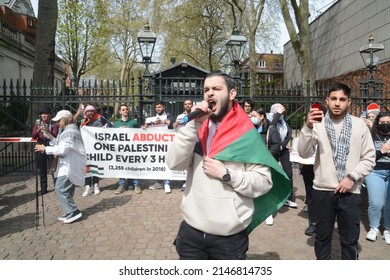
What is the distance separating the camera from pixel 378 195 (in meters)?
4.77

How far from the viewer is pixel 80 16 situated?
29.3 m

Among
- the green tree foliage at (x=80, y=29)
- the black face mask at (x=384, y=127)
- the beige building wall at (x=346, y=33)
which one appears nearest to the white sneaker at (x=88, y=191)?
the black face mask at (x=384, y=127)

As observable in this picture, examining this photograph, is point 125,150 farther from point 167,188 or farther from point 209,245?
point 209,245

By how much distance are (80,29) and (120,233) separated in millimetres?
28862

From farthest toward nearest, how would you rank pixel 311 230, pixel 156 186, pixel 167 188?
pixel 156 186, pixel 167 188, pixel 311 230

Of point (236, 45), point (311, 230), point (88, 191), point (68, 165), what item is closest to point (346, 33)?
point (236, 45)

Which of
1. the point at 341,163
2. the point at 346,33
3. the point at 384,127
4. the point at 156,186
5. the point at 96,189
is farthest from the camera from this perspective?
the point at 346,33

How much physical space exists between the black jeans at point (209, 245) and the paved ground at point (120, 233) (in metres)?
1.86

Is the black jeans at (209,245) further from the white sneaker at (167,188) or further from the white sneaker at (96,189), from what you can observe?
the white sneaker at (96,189)

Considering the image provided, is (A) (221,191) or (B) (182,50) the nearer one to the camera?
(A) (221,191)
